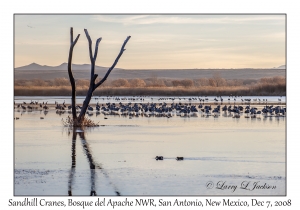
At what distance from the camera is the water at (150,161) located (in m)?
10.3

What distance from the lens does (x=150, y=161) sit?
12758 millimetres

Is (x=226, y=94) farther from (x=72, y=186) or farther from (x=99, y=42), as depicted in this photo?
(x=72, y=186)

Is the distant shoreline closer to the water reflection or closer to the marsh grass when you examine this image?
the marsh grass

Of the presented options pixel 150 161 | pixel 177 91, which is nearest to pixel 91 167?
pixel 150 161

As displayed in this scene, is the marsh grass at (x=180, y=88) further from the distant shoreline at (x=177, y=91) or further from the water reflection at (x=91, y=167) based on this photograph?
the water reflection at (x=91, y=167)

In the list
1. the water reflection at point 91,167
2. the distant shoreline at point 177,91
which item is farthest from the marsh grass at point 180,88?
the water reflection at point 91,167

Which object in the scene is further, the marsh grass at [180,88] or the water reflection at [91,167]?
the marsh grass at [180,88]

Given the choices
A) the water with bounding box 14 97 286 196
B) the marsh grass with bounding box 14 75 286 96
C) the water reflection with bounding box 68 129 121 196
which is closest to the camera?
the water reflection with bounding box 68 129 121 196

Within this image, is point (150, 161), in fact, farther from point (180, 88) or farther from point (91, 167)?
point (180, 88)

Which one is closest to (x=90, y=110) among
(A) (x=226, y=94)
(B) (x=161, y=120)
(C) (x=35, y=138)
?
(B) (x=161, y=120)

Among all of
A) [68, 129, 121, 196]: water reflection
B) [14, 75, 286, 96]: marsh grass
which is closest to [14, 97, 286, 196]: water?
[68, 129, 121, 196]: water reflection

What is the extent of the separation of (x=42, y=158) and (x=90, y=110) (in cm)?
1708

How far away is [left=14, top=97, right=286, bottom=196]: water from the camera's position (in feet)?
33.8

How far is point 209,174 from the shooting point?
1133 cm
